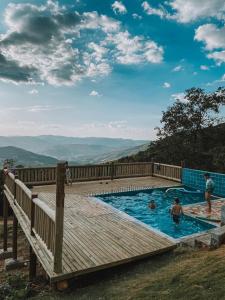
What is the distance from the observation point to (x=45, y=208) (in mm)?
6422

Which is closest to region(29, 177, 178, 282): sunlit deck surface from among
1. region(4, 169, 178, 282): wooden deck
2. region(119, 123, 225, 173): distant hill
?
region(4, 169, 178, 282): wooden deck

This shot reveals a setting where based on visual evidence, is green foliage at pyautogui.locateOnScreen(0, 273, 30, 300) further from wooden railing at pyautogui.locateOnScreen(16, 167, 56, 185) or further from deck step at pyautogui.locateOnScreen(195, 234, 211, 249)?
wooden railing at pyautogui.locateOnScreen(16, 167, 56, 185)

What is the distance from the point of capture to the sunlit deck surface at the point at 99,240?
6.30m

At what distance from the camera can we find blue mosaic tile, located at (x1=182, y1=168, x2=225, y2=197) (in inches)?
627

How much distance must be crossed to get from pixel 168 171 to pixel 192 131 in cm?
796

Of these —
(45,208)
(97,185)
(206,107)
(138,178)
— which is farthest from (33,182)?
(206,107)

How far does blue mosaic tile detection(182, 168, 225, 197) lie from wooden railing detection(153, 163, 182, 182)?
494 millimetres

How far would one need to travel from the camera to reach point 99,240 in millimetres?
7727

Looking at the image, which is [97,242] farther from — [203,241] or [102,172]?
[102,172]

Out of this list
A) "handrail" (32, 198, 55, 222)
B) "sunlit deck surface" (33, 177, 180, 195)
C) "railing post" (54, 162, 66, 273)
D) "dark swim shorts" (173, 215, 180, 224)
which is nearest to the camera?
"railing post" (54, 162, 66, 273)

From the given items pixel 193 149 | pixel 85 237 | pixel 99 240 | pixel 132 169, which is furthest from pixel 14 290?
pixel 193 149

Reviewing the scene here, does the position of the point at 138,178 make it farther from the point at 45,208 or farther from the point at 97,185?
the point at 45,208

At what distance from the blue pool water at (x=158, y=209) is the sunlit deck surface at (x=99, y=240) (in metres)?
1.88

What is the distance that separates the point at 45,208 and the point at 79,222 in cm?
321
